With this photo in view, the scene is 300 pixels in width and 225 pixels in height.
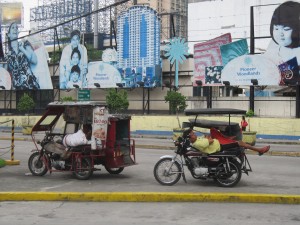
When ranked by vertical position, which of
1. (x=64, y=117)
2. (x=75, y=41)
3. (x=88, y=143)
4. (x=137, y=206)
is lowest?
(x=137, y=206)

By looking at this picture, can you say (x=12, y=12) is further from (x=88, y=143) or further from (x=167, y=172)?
(x=167, y=172)

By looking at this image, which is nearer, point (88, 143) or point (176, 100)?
point (88, 143)

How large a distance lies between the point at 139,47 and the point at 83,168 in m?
27.3

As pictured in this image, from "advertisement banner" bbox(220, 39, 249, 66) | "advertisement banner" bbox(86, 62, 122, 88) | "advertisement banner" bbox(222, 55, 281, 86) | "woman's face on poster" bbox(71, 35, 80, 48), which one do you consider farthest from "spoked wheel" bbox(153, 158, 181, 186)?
"woman's face on poster" bbox(71, 35, 80, 48)

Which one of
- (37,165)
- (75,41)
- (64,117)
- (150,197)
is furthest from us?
(75,41)

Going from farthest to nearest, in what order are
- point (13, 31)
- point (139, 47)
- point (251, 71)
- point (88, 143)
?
point (13, 31), point (139, 47), point (251, 71), point (88, 143)

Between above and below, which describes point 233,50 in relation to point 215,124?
above

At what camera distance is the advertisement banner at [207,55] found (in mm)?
33719

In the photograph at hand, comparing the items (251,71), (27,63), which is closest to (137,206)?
(251,71)

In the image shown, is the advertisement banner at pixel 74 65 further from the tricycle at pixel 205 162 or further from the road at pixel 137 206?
the tricycle at pixel 205 162

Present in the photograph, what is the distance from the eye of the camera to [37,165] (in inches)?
447

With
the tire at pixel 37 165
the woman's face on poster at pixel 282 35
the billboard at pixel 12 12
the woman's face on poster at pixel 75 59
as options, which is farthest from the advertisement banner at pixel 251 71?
the billboard at pixel 12 12

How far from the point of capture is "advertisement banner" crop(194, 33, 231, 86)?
111 feet

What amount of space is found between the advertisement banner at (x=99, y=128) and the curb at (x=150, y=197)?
1963 millimetres
